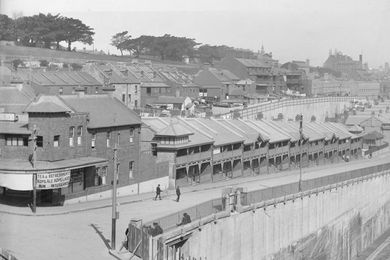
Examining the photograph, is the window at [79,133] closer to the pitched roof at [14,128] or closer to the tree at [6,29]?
the pitched roof at [14,128]

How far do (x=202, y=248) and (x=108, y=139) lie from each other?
13.0 meters

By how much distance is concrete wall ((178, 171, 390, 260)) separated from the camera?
36.1m

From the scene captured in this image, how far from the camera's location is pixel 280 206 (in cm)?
4400

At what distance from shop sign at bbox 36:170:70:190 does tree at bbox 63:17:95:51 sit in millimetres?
84871

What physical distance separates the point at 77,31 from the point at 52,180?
88.0 m

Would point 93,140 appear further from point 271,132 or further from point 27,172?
point 271,132

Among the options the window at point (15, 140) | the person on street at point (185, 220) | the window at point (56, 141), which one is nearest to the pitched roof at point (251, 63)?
the window at point (56, 141)

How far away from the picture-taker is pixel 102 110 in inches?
1788

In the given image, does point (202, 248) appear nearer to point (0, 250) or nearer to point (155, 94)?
point (0, 250)

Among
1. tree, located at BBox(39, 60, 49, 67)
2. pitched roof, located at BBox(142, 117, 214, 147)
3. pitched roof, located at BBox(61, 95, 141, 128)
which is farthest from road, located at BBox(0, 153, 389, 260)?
tree, located at BBox(39, 60, 49, 67)

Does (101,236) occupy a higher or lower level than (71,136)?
lower

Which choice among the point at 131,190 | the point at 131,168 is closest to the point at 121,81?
the point at 131,168

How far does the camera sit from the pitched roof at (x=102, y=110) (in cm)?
4322

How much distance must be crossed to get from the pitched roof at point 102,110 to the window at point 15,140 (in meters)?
3.95
